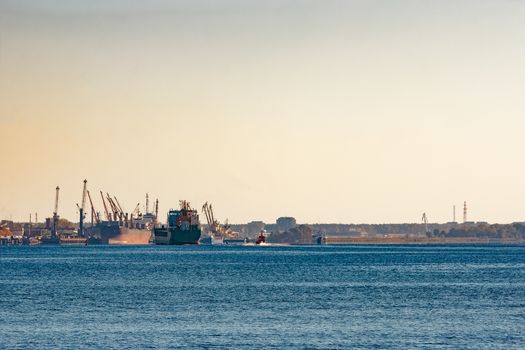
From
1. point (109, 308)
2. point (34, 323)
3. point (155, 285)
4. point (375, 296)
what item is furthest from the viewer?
point (155, 285)

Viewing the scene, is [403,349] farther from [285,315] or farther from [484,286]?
[484,286]

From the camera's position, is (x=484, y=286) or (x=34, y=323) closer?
(x=34, y=323)

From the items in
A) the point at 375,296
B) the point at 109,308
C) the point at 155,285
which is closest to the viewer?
the point at 109,308

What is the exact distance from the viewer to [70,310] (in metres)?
101

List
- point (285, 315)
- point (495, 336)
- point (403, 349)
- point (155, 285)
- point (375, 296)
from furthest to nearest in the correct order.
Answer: point (155, 285), point (375, 296), point (285, 315), point (495, 336), point (403, 349)

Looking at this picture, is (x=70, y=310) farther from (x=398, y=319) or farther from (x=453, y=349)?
(x=453, y=349)

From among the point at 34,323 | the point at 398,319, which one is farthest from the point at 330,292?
the point at 34,323

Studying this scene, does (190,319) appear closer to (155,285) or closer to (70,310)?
(70,310)

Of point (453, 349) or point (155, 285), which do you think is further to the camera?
point (155, 285)

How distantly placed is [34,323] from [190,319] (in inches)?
502

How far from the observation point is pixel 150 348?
73125mm

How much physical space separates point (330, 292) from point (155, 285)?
84.8 feet

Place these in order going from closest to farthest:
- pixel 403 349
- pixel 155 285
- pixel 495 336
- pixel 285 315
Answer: pixel 403 349 → pixel 495 336 → pixel 285 315 → pixel 155 285

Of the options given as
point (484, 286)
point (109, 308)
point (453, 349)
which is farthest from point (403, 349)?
point (484, 286)
